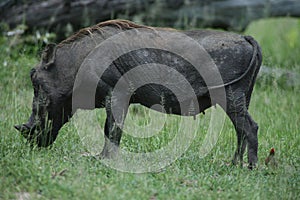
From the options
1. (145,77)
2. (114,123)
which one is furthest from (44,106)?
(145,77)

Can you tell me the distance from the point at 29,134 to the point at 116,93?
99cm

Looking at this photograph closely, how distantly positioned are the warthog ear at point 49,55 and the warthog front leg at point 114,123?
2.42ft

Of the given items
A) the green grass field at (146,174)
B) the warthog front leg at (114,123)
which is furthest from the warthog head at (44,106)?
the warthog front leg at (114,123)

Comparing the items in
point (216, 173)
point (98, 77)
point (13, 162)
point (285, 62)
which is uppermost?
point (98, 77)

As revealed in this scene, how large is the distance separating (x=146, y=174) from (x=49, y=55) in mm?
1716

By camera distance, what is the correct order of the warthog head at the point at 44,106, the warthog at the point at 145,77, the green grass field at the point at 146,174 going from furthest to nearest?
1. the warthog head at the point at 44,106
2. the warthog at the point at 145,77
3. the green grass field at the point at 146,174

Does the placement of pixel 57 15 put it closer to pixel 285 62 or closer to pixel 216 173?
pixel 285 62

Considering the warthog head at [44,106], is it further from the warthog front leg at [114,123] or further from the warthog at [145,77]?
the warthog front leg at [114,123]

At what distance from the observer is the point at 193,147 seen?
7180 millimetres

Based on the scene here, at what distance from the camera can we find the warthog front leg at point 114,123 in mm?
6371

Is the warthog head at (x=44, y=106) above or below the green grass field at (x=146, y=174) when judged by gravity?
above

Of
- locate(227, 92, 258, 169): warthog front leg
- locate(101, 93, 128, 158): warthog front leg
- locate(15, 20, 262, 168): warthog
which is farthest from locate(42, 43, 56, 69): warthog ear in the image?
locate(227, 92, 258, 169): warthog front leg

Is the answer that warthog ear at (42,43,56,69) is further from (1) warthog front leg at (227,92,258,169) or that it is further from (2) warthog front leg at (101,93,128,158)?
(1) warthog front leg at (227,92,258,169)

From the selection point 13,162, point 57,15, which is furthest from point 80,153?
point 57,15
